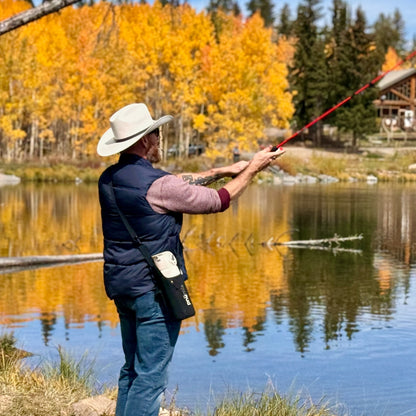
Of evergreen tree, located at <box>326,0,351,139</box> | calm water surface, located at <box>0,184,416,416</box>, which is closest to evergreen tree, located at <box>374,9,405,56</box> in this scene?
evergreen tree, located at <box>326,0,351,139</box>

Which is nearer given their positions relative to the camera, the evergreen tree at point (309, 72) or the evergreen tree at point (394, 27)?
the evergreen tree at point (309, 72)

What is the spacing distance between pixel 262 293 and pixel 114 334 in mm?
3513

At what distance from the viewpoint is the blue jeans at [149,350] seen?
15.3 ft

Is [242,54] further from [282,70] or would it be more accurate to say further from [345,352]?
[345,352]

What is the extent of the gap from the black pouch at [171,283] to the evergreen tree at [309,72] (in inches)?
2155

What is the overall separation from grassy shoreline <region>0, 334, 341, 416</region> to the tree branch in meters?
2.56

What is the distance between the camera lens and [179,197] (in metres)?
4.56

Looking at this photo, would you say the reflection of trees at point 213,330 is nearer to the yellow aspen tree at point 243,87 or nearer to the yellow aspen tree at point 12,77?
the yellow aspen tree at point 12,77

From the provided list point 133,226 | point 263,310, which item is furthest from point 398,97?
point 133,226

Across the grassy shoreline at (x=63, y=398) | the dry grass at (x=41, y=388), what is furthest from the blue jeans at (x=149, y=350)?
the dry grass at (x=41, y=388)

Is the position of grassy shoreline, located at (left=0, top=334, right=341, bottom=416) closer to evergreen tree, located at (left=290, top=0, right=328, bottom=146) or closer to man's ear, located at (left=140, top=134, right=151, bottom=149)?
man's ear, located at (left=140, top=134, right=151, bottom=149)

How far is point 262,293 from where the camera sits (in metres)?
13.3

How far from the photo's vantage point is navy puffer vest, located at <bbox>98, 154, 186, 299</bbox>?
4613 mm

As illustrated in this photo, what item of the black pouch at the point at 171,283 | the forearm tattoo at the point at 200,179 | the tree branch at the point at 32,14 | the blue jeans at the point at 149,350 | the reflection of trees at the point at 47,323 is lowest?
the reflection of trees at the point at 47,323
